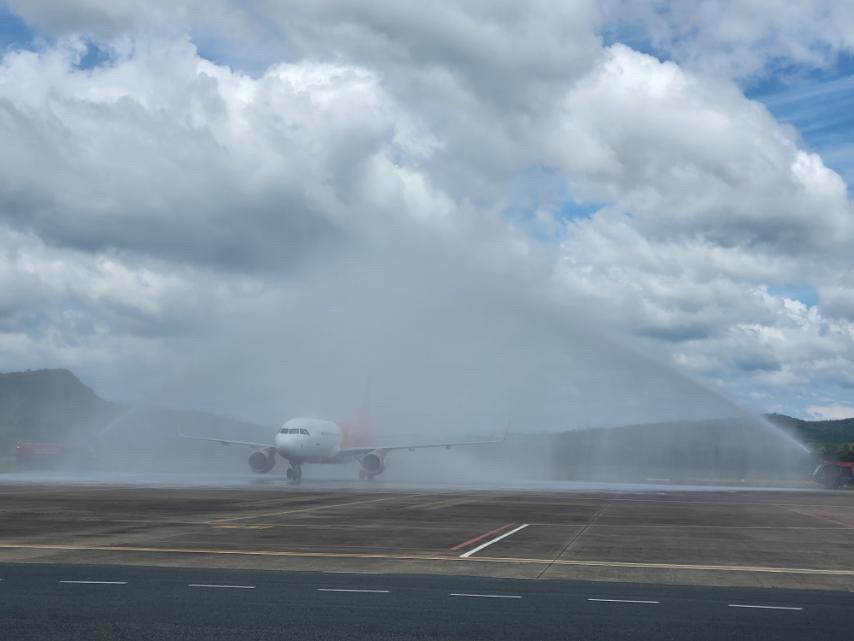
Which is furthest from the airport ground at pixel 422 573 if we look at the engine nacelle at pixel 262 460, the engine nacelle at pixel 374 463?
the engine nacelle at pixel 374 463

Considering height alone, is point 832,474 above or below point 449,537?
above

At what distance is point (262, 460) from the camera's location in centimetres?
8494

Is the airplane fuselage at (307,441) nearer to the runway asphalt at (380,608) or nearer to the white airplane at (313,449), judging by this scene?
the white airplane at (313,449)

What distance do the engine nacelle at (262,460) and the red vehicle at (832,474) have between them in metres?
57.0

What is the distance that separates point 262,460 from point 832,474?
193 ft

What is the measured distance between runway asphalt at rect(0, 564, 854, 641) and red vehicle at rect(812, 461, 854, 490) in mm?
80259

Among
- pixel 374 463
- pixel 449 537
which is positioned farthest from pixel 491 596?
pixel 374 463

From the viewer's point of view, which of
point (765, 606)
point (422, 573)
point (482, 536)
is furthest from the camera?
point (482, 536)

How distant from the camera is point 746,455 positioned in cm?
9844

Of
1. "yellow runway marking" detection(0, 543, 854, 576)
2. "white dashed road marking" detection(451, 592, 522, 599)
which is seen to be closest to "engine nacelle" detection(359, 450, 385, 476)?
"yellow runway marking" detection(0, 543, 854, 576)

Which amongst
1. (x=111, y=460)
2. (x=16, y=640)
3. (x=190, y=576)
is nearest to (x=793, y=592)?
(x=190, y=576)

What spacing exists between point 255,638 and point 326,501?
37007mm

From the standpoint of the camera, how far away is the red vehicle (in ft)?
300

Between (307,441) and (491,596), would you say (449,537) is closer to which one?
(491,596)
